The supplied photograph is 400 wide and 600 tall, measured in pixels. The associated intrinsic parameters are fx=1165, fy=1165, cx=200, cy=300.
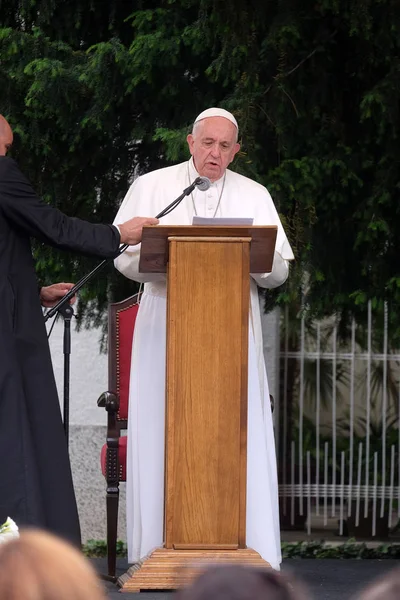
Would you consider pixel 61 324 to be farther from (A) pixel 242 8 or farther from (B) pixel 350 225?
(A) pixel 242 8

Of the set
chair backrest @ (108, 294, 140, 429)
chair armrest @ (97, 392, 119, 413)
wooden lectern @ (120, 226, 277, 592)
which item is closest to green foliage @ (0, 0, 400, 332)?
chair backrest @ (108, 294, 140, 429)

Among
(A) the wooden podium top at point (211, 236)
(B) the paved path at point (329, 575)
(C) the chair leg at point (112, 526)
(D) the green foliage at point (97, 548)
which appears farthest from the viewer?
(D) the green foliage at point (97, 548)

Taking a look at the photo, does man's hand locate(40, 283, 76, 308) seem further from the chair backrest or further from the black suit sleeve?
the chair backrest

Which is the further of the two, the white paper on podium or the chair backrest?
the chair backrest

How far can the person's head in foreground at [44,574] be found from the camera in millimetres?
1401

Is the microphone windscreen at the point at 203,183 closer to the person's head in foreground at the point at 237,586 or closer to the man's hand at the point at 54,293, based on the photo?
the man's hand at the point at 54,293

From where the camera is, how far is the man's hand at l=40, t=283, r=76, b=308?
17.0ft

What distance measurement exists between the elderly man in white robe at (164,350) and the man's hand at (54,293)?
0.27 meters

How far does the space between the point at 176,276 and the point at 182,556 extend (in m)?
1.09

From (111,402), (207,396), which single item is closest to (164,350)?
→ (111,402)

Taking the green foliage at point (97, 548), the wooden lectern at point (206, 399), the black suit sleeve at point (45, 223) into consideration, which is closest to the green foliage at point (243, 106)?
the black suit sleeve at point (45, 223)

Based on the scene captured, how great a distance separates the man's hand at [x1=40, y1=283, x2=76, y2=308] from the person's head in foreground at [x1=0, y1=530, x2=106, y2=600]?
3.74 meters

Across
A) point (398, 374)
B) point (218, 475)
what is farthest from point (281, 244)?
point (398, 374)

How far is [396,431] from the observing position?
8.55 metres
